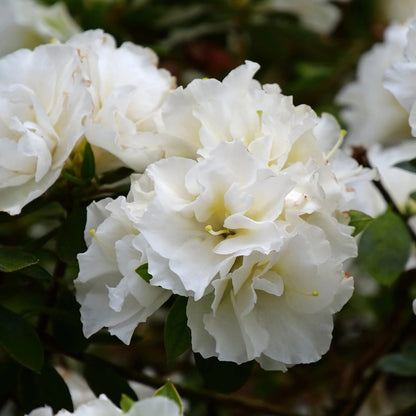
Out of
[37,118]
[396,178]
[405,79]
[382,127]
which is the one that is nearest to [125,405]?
[37,118]

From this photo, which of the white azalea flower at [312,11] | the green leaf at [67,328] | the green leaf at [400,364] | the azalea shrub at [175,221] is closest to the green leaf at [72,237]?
the azalea shrub at [175,221]

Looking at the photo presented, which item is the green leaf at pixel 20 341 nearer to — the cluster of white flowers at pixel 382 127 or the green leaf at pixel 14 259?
the green leaf at pixel 14 259

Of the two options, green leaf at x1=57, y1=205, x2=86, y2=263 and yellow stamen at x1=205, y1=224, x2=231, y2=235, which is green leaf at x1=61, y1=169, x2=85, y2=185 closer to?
green leaf at x1=57, y1=205, x2=86, y2=263

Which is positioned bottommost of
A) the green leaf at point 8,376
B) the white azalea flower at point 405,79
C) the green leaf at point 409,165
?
the green leaf at point 8,376

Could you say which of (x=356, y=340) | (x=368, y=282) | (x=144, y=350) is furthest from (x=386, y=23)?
(x=144, y=350)

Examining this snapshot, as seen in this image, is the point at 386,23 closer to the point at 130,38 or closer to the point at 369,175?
the point at 130,38

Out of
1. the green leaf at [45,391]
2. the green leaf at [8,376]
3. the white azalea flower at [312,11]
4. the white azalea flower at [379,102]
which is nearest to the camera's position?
the green leaf at [45,391]
